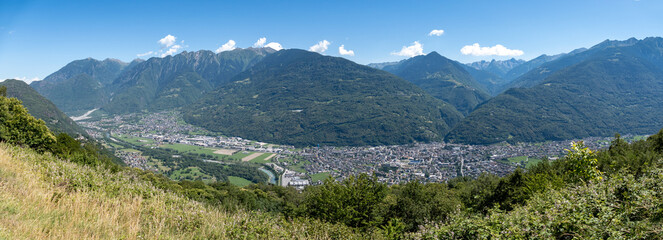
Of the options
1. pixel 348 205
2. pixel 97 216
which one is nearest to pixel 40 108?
pixel 348 205

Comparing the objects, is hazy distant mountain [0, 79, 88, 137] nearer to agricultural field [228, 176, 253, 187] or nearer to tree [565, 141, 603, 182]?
agricultural field [228, 176, 253, 187]

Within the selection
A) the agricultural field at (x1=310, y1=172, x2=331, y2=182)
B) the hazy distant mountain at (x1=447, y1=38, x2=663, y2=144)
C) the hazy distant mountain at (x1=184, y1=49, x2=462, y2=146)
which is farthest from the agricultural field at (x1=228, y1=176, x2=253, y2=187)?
the hazy distant mountain at (x1=447, y1=38, x2=663, y2=144)

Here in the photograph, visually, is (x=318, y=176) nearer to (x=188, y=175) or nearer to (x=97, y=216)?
(x=188, y=175)

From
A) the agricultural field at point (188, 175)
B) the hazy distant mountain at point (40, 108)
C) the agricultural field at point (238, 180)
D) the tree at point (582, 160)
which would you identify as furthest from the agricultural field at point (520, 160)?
the hazy distant mountain at point (40, 108)

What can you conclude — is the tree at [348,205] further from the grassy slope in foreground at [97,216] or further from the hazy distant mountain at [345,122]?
the hazy distant mountain at [345,122]

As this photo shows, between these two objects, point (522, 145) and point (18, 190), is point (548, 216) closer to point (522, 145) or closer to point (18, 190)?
point (18, 190)

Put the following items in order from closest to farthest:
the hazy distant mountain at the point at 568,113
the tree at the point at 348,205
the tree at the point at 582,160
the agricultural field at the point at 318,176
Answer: the tree at the point at 582,160
the tree at the point at 348,205
the agricultural field at the point at 318,176
the hazy distant mountain at the point at 568,113

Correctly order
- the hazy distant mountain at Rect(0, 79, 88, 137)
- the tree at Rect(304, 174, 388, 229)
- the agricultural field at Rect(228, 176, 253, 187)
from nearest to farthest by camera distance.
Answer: the tree at Rect(304, 174, 388, 229) → the agricultural field at Rect(228, 176, 253, 187) → the hazy distant mountain at Rect(0, 79, 88, 137)

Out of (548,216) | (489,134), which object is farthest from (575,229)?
(489,134)
